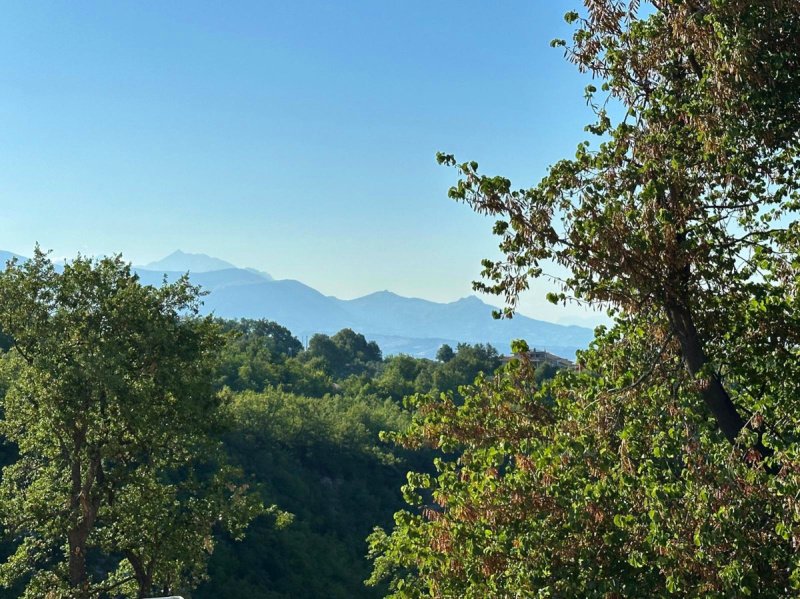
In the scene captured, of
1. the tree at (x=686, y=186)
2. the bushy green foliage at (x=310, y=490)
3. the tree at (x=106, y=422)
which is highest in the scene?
the tree at (x=686, y=186)

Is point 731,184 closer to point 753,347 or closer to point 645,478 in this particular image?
point 753,347

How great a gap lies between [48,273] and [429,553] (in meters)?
12.9

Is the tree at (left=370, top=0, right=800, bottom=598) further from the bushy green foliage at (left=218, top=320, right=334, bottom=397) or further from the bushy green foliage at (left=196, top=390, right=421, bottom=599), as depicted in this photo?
the bushy green foliage at (left=218, top=320, right=334, bottom=397)

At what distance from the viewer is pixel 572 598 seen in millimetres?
8234

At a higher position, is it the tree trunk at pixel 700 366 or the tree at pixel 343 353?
the tree at pixel 343 353

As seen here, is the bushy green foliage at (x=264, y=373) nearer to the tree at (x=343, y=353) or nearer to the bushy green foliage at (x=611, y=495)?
the tree at (x=343, y=353)

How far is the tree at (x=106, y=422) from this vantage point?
714 inches

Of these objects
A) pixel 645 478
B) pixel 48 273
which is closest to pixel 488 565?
pixel 645 478

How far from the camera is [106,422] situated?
62.3ft

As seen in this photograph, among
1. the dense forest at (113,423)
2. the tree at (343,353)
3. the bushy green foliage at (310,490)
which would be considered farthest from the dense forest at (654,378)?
the tree at (343,353)

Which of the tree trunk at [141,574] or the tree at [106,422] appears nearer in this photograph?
the tree at [106,422]

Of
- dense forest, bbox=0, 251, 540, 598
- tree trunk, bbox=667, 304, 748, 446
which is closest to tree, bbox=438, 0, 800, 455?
tree trunk, bbox=667, 304, 748, 446

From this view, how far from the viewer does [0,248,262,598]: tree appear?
18.1 m

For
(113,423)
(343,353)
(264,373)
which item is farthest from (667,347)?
(343,353)
